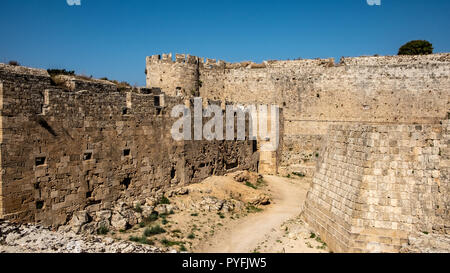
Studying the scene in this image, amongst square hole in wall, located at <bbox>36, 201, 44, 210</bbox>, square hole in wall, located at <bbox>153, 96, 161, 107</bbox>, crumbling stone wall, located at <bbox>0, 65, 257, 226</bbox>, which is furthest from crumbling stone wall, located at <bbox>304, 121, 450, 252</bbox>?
square hole in wall, located at <bbox>36, 201, 44, 210</bbox>

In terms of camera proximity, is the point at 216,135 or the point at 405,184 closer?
the point at 405,184

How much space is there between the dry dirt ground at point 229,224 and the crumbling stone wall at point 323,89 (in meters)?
7.19

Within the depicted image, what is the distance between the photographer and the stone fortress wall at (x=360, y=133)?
345 inches

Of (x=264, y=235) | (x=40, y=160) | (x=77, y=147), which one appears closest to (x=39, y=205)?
(x=40, y=160)

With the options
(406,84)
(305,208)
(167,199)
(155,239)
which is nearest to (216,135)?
(167,199)

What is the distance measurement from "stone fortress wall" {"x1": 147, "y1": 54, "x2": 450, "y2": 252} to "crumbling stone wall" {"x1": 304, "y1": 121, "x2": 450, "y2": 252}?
0.08ft

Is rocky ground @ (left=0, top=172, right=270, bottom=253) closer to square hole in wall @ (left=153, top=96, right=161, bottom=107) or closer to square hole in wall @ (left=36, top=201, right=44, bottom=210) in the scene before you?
square hole in wall @ (left=36, top=201, right=44, bottom=210)

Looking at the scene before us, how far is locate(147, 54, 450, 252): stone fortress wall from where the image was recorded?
8766mm

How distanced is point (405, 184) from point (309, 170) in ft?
41.3

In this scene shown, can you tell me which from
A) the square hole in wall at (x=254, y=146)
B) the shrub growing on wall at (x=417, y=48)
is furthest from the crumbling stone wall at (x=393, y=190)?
the shrub growing on wall at (x=417, y=48)


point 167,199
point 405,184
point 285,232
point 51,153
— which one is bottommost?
point 285,232

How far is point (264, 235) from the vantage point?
1116 centimetres
